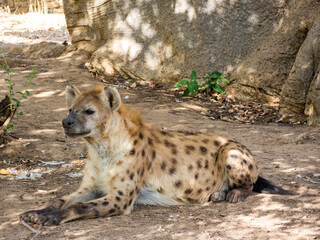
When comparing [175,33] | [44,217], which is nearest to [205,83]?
[175,33]

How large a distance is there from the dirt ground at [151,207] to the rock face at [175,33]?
51 centimetres

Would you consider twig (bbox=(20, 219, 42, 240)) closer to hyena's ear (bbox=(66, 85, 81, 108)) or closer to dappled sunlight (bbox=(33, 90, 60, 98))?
hyena's ear (bbox=(66, 85, 81, 108))

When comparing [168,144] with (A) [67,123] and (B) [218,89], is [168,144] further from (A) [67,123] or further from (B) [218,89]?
(B) [218,89]

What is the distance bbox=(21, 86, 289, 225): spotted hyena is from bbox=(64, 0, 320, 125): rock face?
4286mm

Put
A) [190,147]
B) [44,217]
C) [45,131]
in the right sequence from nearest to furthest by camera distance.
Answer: [44,217] → [190,147] → [45,131]

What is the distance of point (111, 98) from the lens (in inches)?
162

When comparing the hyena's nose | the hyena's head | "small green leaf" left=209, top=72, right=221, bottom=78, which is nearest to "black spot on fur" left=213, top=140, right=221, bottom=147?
the hyena's head

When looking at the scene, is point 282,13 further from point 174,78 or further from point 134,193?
point 134,193

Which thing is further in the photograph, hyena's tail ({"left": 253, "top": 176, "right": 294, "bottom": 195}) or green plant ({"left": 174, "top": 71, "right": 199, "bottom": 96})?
green plant ({"left": 174, "top": 71, "right": 199, "bottom": 96})

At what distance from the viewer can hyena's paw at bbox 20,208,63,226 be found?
149 inches

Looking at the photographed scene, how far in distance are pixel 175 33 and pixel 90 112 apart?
19.8ft

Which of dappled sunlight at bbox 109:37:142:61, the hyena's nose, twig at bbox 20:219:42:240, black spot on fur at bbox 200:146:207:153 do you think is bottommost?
twig at bbox 20:219:42:240

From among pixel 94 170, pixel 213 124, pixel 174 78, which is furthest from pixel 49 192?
pixel 174 78

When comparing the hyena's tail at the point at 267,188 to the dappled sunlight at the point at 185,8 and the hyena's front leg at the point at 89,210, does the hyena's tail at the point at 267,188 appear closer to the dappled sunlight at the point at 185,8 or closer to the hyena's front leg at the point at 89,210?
the hyena's front leg at the point at 89,210
